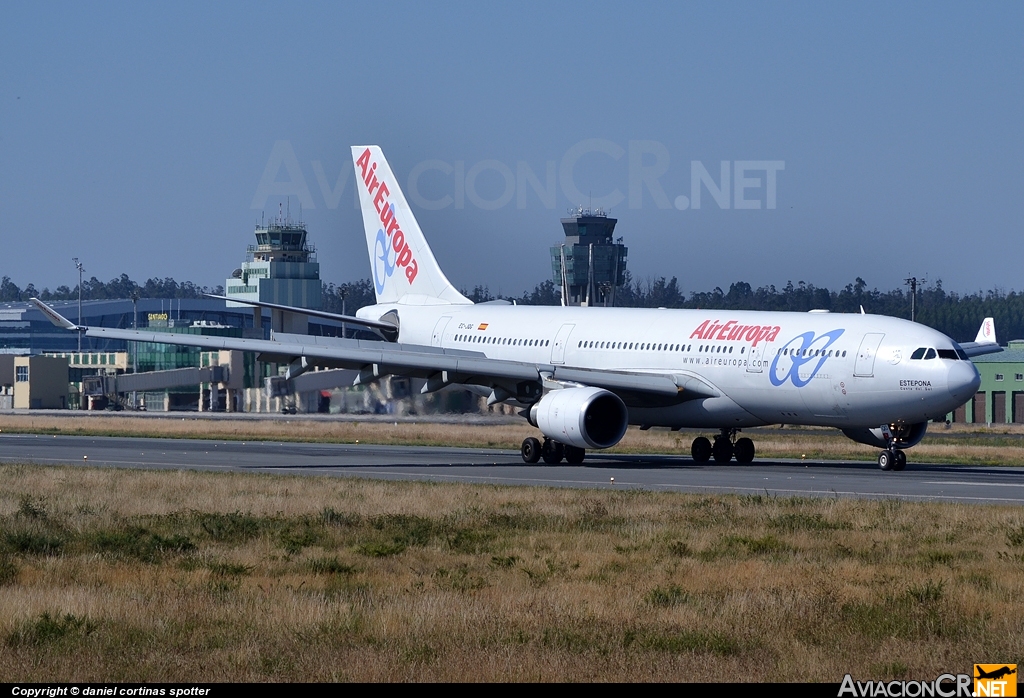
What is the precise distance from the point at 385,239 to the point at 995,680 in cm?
3556

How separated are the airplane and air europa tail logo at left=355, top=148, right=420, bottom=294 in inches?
179

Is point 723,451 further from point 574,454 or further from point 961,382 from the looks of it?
point 961,382

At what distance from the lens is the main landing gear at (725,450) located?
114 feet

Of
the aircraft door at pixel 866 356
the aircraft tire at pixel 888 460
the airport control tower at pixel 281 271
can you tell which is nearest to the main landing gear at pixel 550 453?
the aircraft tire at pixel 888 460

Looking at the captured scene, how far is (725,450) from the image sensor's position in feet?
115

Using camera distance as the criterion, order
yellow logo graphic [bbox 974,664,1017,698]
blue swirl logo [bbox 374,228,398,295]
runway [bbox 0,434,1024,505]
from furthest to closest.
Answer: blue swirl logo [bbox 374,228,398,295] → runway [bbox 0,434,1024,505] → yellow logo graphic [bbox 974,664,1017,698]

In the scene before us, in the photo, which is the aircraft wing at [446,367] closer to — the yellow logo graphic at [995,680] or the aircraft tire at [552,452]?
the aircraft tire at [552,452]

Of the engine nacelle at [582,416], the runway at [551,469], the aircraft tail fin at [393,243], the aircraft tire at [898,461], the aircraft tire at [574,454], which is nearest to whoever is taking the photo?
the runway at [551,469]

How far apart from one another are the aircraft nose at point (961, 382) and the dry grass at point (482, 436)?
739 cm

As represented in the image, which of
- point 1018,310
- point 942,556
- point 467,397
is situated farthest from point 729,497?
point 1018,310

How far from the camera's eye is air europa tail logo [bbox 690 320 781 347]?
1268 inches

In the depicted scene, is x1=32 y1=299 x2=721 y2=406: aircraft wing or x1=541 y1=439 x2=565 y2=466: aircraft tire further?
x1=541 y1=439 x2=565 y2=466: aircraft tire

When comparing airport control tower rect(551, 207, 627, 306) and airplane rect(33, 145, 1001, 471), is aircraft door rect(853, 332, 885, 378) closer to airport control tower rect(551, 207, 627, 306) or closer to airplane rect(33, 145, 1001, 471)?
airplane rect(33, 145, 1001, 471)

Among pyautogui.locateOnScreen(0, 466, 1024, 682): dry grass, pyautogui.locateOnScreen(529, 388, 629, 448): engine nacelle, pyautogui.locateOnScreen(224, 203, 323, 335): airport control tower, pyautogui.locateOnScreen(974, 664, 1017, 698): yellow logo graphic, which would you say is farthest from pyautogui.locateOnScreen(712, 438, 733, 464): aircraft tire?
pyautogui.locateOnScreen(224, 203, 323, 335): airport control tower
